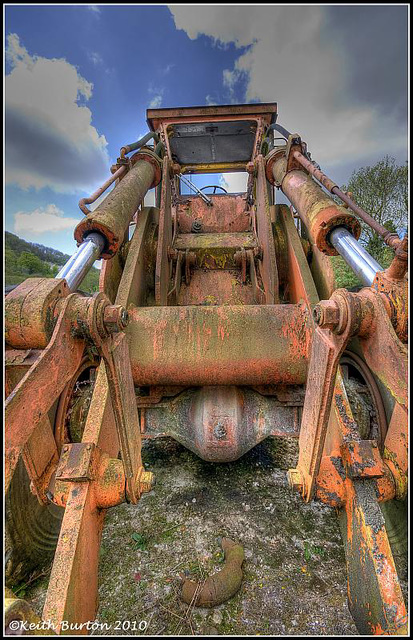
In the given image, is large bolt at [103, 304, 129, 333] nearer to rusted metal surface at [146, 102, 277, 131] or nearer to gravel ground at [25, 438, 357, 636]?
gravel ground at [25, 438, 357, 636]

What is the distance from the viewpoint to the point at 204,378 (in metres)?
1.87

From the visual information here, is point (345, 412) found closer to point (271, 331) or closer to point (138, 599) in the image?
point (271, 331)

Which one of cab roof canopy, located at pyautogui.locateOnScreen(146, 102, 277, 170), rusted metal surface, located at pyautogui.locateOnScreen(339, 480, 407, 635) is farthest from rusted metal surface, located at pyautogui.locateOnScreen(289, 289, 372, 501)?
cab roof canopy, located at pyautogui.locateOnScreen(146, 102, 277, 170)

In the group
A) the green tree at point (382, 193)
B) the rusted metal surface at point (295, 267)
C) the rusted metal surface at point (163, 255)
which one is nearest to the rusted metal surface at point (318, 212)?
the rusted metal surface at point (295, 267)

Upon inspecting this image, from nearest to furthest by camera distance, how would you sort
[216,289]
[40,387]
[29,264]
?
[40,387] → [216,289] → [29,264]

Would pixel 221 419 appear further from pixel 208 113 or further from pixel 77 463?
pixel 208 113

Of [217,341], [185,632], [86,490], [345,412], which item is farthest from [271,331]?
[185,632]

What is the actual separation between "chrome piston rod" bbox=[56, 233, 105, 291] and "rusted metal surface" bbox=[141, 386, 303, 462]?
0.97 m

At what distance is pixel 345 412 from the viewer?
5.41 feet

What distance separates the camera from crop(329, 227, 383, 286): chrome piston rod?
4.69ft

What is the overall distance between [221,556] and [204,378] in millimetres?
1046

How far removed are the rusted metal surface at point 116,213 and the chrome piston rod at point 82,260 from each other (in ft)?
0.17

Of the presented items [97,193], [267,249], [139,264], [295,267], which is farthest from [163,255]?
[295,267]

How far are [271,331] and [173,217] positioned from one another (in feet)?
7.69
